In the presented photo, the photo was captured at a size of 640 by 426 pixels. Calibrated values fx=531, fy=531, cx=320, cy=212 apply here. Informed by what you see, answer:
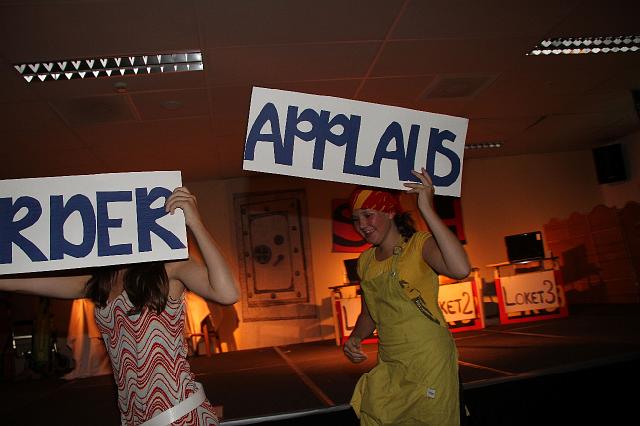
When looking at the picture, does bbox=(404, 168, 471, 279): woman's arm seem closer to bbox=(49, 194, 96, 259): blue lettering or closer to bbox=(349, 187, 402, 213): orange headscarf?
bbox=(349, 187, 402, 213): orange headscarf

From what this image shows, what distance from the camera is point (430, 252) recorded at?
5.40 ft

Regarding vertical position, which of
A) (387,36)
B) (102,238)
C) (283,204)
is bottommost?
(102,238)

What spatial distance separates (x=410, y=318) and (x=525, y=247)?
6.52 metres

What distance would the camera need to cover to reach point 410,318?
1665 millimetres

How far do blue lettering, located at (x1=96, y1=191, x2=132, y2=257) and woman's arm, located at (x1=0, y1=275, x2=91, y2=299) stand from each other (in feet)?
0.70

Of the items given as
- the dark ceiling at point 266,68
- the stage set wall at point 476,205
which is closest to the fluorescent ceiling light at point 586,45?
the dark ceiling at point 266,68

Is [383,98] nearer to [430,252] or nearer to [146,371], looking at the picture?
[430,252]

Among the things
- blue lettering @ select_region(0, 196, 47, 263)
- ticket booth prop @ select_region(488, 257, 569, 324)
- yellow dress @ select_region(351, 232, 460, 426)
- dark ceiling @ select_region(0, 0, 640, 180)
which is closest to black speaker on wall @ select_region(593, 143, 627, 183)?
dark ceiling @ select_region(0, 0, 640, 180)

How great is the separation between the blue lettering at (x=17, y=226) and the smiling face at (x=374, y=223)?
3.28 ft

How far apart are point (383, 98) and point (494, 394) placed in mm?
3588

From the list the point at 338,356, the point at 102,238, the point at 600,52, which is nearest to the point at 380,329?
the point at 102,238

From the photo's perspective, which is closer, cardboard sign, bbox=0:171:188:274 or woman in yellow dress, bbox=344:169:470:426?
cardboard sign, bbox=0:171:188:274

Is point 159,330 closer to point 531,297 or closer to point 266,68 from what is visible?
point 266,68

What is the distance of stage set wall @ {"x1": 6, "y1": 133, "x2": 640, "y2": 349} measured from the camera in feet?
28.6
